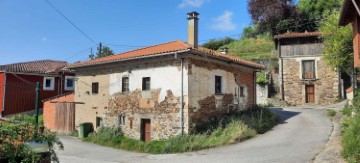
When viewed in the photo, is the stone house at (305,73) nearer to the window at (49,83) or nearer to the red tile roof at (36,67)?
the red tile roof at (36,67)

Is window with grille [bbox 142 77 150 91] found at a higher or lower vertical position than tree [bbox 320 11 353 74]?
lower

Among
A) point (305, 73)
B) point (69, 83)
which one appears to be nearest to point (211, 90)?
point (305, 73)

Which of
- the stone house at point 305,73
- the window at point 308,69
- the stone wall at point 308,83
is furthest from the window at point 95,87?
the window at point 308,69

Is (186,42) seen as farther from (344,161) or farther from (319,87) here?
(319,87)

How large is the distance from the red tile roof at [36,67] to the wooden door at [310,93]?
2208 centimetres

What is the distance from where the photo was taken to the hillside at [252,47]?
44369 mm

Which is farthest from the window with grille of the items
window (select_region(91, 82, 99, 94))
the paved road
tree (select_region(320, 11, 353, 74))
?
tree (select_region(320, 11, 353, 74))

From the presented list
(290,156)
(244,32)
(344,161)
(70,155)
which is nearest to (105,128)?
(70,155)

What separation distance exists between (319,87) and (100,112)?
19152mm

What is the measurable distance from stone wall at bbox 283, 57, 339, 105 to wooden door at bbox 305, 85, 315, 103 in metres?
0.36

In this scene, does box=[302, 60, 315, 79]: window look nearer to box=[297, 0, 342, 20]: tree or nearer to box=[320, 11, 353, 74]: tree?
box=[320, 11, 353, 74]: tree

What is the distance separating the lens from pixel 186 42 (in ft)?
61.5

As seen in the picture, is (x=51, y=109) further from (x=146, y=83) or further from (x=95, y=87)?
(x=146, y=83)

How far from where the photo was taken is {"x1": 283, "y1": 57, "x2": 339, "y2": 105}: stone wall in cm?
2791
